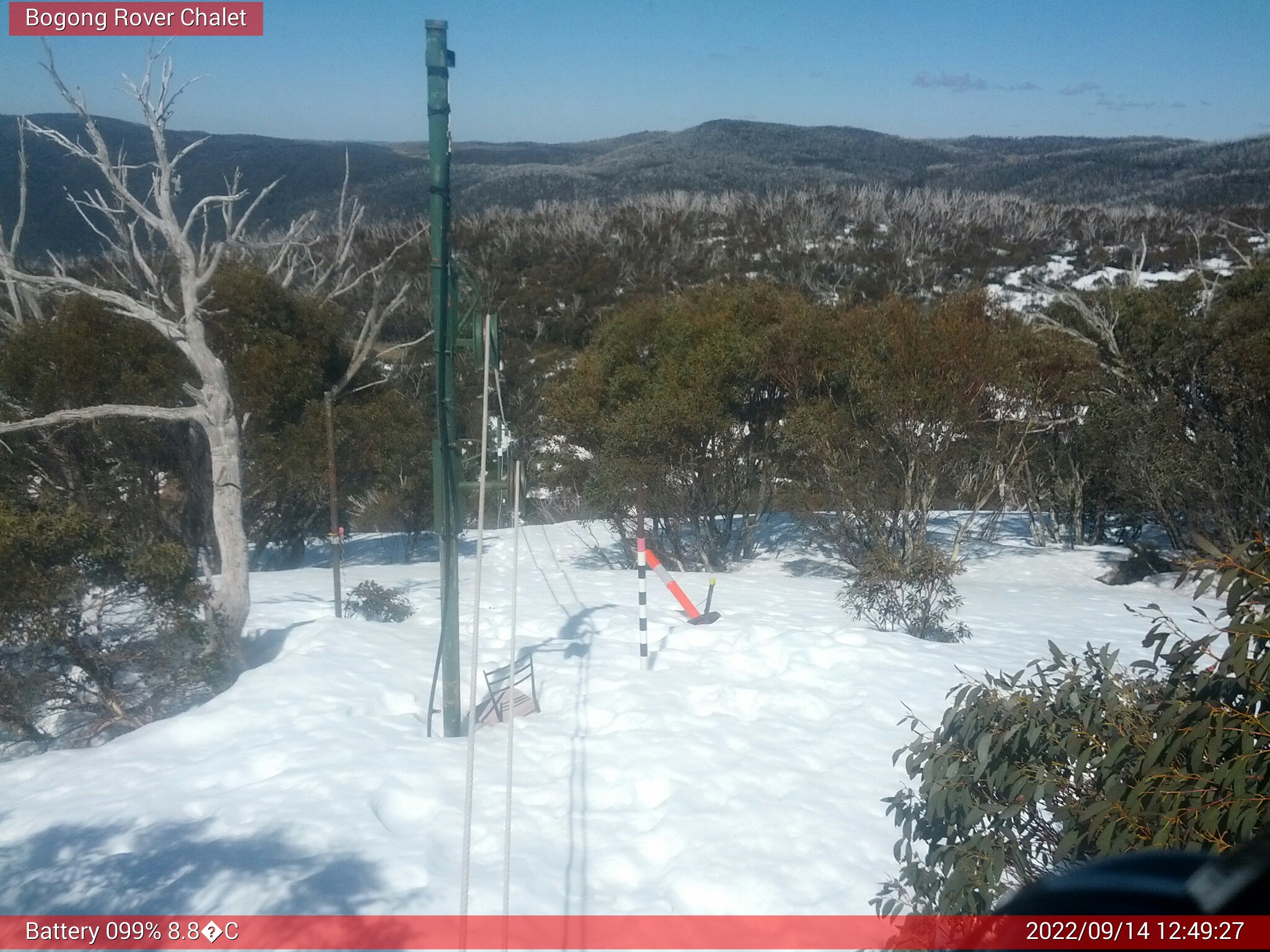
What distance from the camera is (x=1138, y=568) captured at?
12828mm

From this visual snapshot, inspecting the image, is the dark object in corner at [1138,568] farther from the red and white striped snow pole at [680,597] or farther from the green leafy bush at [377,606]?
the green leafy bush at [377,606]

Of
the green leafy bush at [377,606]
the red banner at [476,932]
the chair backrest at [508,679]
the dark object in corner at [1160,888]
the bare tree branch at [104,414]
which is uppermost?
the dark object in corner at [1160,888]

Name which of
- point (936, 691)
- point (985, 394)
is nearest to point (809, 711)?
point (936, 691)

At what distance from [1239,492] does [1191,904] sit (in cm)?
1170

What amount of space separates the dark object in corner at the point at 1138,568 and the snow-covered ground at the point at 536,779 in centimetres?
428

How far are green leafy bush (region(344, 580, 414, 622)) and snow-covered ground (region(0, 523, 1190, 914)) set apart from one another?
202 millimetres

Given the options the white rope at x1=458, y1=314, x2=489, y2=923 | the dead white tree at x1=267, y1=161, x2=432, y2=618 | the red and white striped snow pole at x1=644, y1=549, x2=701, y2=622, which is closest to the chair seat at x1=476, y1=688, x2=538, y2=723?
the white rope at x1=458, y1=314, x2=489, y2=923

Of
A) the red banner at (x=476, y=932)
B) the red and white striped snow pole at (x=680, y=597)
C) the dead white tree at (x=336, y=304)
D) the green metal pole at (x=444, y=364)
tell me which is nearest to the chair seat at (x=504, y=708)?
the green metal pole at (x=444, y=364)

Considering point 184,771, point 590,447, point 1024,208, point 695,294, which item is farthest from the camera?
point 1024,208

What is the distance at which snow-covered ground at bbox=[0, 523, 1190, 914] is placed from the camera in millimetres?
3918

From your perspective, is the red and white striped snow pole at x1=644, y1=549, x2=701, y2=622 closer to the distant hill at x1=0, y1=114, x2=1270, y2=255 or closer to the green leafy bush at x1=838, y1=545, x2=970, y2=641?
the green leafy bush at x1=838, y1=545, x2=970, y2=641

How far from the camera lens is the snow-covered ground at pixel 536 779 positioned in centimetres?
392

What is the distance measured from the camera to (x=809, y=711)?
6.18 metres

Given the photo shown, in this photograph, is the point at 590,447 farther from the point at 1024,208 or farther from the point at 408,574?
the point at 1024,208
